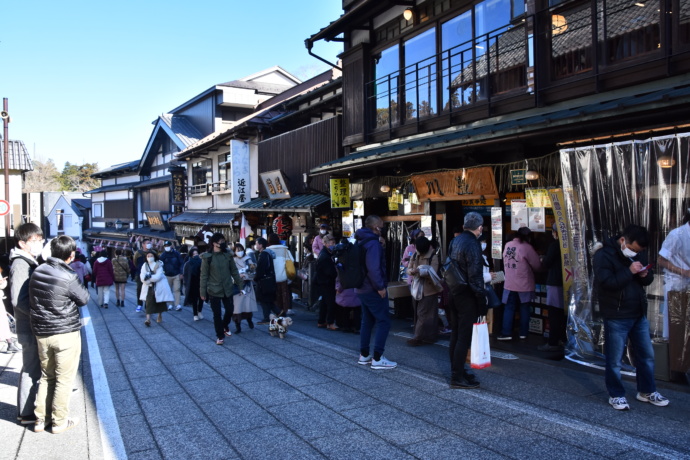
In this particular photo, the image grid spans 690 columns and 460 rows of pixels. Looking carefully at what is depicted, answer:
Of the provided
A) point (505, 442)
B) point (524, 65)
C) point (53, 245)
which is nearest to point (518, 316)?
point (524, 65)

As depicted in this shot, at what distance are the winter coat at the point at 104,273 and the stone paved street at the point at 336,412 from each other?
7.60 m

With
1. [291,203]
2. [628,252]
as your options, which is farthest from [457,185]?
[291,203]

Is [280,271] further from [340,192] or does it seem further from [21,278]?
[21,278]

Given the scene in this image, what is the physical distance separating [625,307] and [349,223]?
8.88m

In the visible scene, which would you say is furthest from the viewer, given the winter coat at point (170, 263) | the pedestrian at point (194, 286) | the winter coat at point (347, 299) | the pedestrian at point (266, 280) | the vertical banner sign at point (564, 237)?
the winter coat at point (170, 263)

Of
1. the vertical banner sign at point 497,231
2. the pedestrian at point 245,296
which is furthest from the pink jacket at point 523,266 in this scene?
the pedestrian at point 245,296

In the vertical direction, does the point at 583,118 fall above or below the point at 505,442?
above

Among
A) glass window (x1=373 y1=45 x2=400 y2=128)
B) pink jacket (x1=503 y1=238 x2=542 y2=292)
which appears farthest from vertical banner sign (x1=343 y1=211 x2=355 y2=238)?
pink jacket (x1=503 y1=238 x2=542 y2=292)

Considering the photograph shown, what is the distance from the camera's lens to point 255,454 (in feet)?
13.9

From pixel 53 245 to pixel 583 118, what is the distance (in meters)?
6.33

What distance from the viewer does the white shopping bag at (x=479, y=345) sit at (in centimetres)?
593

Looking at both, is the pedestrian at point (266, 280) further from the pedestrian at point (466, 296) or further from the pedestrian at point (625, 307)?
the pedestrian at point (625, 307)

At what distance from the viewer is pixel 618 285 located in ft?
15.9

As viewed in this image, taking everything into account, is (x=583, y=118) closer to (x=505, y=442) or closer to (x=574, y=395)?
(x=574, y=395)
